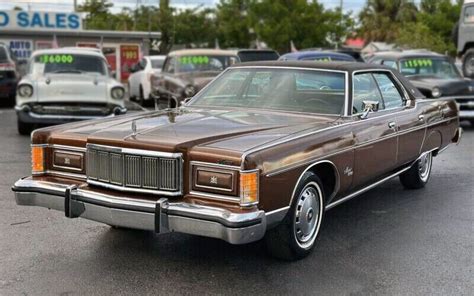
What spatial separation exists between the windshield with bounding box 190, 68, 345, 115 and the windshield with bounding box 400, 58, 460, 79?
8.06 m

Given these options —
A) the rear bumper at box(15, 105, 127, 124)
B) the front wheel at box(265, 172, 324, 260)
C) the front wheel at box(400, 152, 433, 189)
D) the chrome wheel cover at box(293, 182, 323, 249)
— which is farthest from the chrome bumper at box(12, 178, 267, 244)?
the rear bumper at box(15, 105, 127, 124)

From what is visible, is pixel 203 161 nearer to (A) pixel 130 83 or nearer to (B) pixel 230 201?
(B) pixel 230 201

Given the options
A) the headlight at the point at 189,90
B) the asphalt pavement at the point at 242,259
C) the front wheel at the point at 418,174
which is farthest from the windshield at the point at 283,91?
the headlight at the point at 189,90

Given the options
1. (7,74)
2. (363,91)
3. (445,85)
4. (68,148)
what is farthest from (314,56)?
(68,148)

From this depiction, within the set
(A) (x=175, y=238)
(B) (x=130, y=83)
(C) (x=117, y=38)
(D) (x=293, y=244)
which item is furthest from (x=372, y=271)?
(C) (x=117, y=38)

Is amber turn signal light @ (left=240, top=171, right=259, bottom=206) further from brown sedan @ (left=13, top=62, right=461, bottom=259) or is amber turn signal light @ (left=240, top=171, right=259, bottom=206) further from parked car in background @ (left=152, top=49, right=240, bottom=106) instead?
parked car in background @ (left=152, top=49, right=240, bottom=106)

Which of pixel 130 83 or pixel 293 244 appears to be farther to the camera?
pixel 130 83

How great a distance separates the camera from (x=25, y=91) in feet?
34.8

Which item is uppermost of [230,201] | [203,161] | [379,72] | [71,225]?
[379,72]

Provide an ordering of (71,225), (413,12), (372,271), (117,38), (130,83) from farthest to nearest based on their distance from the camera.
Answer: (413,12), (117,38), (130,83), (71,225), (372,271)

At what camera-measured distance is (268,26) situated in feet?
107

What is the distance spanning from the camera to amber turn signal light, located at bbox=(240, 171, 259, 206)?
3939mm

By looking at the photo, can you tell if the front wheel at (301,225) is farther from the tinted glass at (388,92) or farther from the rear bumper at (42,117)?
the rear bumper at (42,117)

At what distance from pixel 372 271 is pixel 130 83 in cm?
1560
